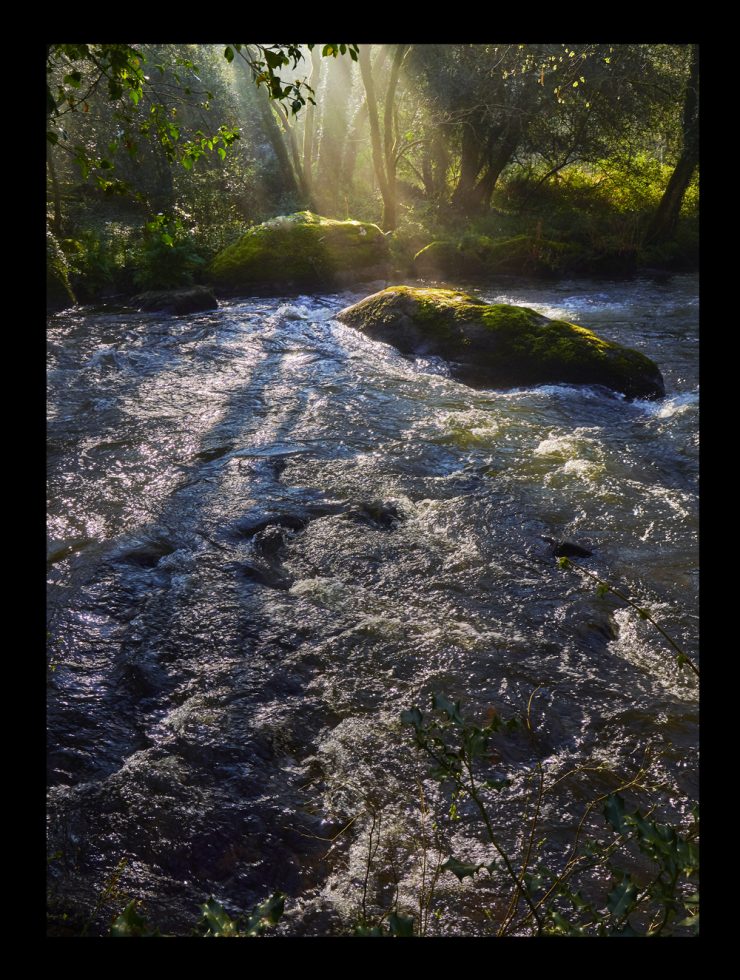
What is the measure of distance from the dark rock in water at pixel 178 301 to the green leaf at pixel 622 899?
13.8 metres

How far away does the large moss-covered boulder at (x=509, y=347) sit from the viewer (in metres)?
9.74

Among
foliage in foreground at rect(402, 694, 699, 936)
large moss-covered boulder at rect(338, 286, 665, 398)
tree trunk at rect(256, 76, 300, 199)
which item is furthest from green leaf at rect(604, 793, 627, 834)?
tree trunk at rect(256, 76, 300, 199)

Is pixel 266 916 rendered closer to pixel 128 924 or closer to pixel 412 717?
pixel 128 924

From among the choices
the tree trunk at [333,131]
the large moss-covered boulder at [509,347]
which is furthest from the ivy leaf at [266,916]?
the tree trunk at [333,131]

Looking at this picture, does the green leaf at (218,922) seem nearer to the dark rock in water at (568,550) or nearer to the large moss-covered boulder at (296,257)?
the dark rock in water at (568,550)

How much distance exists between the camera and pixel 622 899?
69.4 inches

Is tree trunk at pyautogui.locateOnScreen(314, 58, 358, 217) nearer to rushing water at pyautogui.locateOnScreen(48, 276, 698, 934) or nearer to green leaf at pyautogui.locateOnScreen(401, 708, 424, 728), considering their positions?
rushing water at pyautogui.locateOnScreen(48, 276, 698, 934)

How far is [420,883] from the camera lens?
9.59 feet

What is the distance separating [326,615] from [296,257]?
13360 mm

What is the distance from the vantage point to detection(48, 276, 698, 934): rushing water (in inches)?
125

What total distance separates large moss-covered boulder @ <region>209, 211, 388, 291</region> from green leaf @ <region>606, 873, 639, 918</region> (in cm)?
1571
